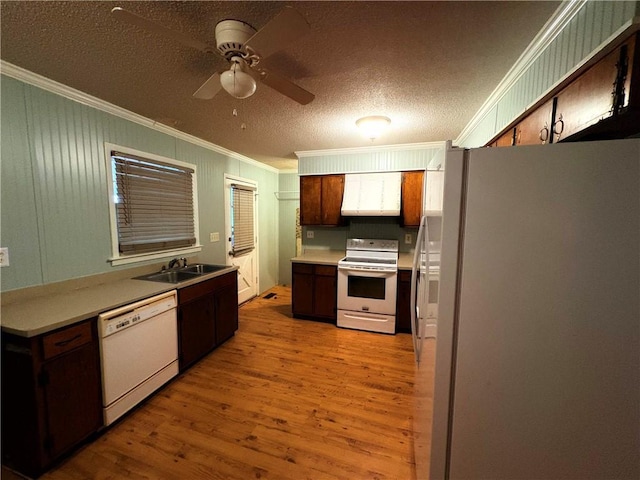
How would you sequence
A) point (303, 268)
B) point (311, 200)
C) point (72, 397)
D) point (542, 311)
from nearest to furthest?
point (542, 311)
point (72, 397)
point (303, 268)
point (311, 200)

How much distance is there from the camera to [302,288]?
12.0ft

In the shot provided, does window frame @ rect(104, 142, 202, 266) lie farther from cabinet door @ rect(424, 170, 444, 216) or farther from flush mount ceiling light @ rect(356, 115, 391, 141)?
cabinet door @ rect(424, 170, 444, 216)

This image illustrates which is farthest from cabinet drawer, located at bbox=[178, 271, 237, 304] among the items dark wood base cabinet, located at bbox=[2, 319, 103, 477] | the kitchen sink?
dark wood base cabinet, located at bbox=[2, 319, 103, 477]

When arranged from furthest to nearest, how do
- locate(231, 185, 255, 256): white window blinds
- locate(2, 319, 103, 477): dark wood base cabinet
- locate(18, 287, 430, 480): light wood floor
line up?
1. locate(231, 185, 255, 256): white window blinds
2. locate(18, 287, 430, 480): light wood floor
3. locate(2, 319, 103, 477): dark wood base cabinet

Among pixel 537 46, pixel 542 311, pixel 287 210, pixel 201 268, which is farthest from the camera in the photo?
pixel 287 210

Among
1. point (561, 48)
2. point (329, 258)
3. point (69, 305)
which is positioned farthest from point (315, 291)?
point (561, 48)

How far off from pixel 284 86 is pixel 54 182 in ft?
6.20

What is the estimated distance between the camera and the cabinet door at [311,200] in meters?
3.91

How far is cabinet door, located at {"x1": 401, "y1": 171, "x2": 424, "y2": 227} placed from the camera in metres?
3.48

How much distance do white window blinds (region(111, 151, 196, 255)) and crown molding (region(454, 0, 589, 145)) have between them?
126 inches

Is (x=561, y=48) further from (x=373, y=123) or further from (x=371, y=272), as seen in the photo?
(x=371, y=272)

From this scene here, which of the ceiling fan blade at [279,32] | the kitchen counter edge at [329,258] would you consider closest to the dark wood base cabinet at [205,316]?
the kitchen counter edge at [329,258]

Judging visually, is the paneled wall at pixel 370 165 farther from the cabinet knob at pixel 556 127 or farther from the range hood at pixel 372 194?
the cabinet knob at pixel 556 127

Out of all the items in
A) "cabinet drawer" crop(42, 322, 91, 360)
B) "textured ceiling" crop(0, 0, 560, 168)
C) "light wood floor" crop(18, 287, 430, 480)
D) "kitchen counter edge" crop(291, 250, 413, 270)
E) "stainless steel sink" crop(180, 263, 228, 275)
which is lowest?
"light wood floor" crop(18, 287, 430, 480)
